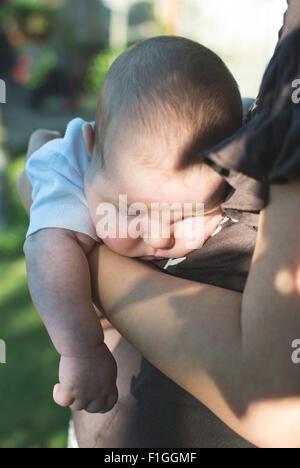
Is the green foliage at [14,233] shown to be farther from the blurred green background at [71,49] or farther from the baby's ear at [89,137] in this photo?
the baby's ear at [89,137]

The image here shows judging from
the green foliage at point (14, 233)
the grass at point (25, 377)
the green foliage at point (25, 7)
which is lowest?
the green foliage at point (14, 233)

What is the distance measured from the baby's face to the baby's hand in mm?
281

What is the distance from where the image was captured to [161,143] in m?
1.32

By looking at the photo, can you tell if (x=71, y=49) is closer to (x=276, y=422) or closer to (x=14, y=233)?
(x=14, y=233)

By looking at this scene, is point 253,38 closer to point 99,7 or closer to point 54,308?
point 99,7

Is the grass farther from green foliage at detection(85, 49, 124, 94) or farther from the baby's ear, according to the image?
green foliage at detection(85, 49, 124, 94)

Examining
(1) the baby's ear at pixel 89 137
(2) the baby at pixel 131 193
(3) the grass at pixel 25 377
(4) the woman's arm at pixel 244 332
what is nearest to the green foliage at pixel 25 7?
(3) the grass at pixel 25 377

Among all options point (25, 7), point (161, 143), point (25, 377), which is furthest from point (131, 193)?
point (25, 7)

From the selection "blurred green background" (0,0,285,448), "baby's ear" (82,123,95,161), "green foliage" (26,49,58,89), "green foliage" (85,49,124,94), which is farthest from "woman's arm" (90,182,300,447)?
"green foliage" (85,49,124,94)

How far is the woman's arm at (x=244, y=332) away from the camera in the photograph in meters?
0.98

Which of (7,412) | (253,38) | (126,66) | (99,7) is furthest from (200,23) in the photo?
(126,66)

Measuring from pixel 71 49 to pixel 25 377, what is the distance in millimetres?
8460

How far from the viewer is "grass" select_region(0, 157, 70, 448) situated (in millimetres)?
3523

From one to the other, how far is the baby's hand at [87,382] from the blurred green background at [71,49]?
3.71 meters
